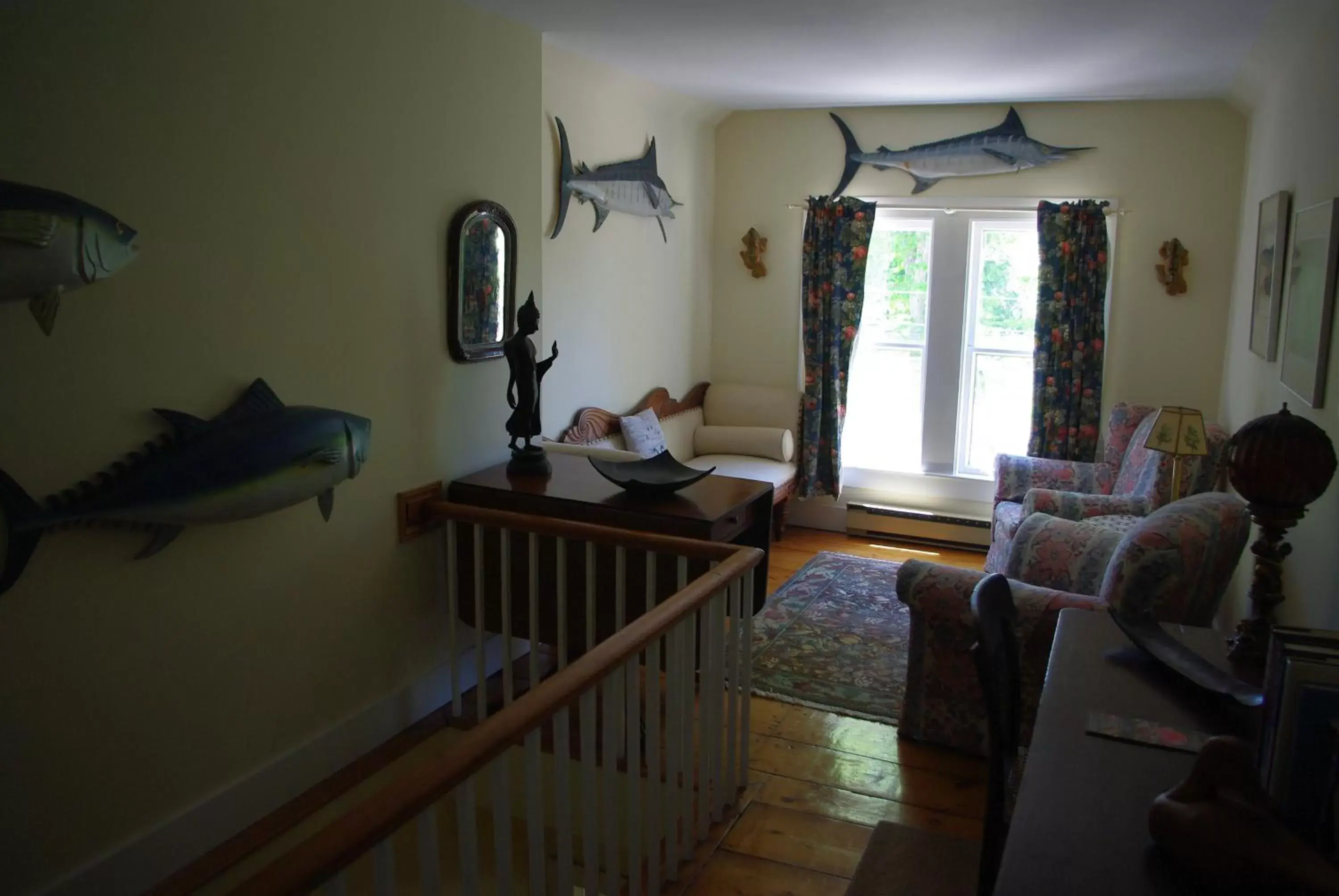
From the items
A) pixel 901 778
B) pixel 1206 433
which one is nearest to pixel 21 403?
pixel 901 778

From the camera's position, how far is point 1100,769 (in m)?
1.37

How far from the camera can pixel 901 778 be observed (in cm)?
303

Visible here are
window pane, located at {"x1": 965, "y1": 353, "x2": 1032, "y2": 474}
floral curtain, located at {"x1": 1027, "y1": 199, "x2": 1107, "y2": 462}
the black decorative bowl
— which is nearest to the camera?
the black decorative bowl

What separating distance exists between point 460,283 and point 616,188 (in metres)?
1.71

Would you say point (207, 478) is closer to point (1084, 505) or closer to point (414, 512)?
point (414, 512)

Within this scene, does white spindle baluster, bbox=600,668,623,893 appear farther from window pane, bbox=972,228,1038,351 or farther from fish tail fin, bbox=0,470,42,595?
window pane, bbox=972,228,1038,351

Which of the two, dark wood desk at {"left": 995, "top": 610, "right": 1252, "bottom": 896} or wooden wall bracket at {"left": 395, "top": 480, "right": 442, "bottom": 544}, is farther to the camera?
wooden wall bracket at {"left": 395, "top": 480, "right": 442, "bottom": 544}

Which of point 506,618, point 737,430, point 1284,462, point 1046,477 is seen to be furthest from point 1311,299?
point 737,430

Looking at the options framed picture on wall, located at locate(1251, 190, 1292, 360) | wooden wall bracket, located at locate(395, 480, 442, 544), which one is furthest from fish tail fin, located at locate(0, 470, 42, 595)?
framed picture on wall, located at locate(1251, 190, 1292, 360)

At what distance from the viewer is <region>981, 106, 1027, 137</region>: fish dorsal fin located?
17.1 feet

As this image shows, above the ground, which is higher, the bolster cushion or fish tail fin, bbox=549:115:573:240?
fish tail fin, bbox=549:115:573:240

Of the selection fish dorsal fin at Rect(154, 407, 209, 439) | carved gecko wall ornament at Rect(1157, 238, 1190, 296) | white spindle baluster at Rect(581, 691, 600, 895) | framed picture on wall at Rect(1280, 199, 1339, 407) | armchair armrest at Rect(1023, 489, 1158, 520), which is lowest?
white spindle baluster at Rect(581, 691, 600, 895)

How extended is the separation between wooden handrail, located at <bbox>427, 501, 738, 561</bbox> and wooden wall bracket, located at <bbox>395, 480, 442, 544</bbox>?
0.02 metres

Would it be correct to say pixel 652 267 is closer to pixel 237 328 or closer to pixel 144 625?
pixel 237 328
